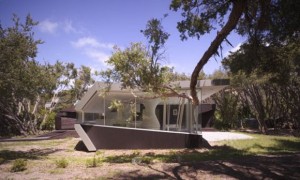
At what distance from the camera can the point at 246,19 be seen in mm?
11922

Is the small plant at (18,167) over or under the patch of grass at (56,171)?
over

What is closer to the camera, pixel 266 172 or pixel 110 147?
pixel 266 172

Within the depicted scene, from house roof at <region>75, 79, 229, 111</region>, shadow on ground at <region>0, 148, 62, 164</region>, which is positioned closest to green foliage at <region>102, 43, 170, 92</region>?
house roof at <region>75, 79, 229, 111</region>

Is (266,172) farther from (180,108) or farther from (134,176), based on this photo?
(180,108)

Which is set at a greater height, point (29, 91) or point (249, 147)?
point (29, 91)

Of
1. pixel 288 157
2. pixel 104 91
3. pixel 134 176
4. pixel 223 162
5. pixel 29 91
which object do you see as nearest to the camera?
pixel 134 176

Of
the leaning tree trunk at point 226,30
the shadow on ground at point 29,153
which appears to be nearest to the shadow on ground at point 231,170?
the leaning tree trunk at point 226,30

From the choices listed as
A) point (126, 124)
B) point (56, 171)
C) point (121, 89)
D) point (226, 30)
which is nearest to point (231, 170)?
point (226, 30)

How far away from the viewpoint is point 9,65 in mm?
13180

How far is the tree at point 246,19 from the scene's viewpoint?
10.1m

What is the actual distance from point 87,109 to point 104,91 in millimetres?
1822

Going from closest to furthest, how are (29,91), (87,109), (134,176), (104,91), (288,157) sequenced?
(134,176), (288,157), (29,91), (104,91), (87,109)

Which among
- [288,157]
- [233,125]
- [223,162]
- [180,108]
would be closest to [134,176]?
[223,162]

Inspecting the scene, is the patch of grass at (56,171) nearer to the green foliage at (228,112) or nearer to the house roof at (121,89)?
the house roof at (121,89)
